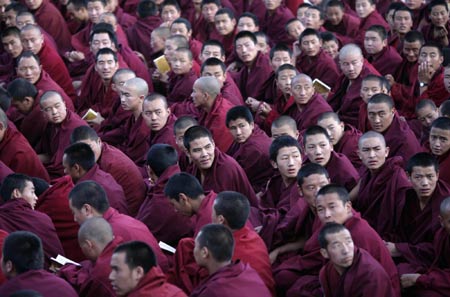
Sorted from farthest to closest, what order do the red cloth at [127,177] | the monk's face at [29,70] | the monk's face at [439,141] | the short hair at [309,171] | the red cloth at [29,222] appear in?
the monk's face at [29,70], the red cloth at [127,177], the monk's face at [439,141], the short hair at [309,171], the red cloth at [29,222]

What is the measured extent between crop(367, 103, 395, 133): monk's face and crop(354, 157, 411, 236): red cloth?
884mm

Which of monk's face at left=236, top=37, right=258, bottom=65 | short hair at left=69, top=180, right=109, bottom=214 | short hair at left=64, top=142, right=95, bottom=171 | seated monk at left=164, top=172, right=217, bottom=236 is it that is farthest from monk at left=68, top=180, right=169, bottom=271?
monk's face at left=236, top=37, right=258, bottom=65

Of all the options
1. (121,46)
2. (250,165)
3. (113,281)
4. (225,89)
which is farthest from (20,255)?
(121,46)

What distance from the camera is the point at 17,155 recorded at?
31.3 feet

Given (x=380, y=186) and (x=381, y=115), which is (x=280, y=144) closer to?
(x=380, y=186)

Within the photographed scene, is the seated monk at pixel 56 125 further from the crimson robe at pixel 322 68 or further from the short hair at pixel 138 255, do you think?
the short hair at pixel 138 255

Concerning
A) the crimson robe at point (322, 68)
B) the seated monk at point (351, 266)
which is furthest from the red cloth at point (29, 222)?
the crimson robe at point (322, 68)

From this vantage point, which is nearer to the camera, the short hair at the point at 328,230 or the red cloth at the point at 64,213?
the short hair at the point at 328,230

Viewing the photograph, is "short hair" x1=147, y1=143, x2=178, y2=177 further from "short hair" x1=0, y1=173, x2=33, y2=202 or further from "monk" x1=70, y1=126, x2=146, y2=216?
"short hair" x1=0, y1=173, x2=33, y2=202

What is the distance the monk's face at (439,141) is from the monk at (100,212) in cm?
254

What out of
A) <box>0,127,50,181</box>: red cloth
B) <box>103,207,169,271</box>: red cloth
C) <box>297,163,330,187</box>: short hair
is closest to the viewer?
<box>103,207,169,271</box>: red cloth

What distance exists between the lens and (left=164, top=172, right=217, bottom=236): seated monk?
7.63m

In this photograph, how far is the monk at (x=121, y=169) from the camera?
9070mm

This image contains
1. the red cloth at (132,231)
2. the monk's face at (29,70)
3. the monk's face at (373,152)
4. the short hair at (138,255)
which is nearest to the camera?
the short hair at (138,255)
